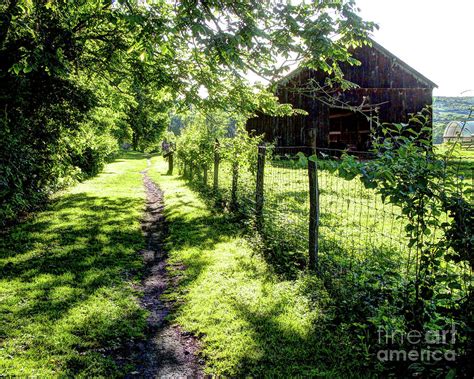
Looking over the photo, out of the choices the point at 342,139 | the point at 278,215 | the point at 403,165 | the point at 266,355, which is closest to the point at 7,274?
the point at 266,355

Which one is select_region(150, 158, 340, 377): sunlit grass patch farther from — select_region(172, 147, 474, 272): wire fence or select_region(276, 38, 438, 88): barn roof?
select_region(276, 38, 438, 88): barn roof

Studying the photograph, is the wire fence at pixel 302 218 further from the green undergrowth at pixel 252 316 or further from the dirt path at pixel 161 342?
the dirt path at pixel 161 342

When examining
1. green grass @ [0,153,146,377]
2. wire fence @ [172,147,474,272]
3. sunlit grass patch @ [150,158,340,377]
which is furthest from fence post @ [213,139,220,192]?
sunlit grass patch @ [150,158,340,377]

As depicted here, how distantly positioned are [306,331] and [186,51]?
9.12 meters

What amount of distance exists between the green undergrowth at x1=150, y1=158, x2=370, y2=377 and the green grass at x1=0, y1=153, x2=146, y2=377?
101 cm

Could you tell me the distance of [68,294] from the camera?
229 inches

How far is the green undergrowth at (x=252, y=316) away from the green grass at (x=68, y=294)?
1.01 meters

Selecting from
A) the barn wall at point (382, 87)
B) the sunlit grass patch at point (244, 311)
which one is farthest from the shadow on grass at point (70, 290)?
the barn wall at point (382, 87)

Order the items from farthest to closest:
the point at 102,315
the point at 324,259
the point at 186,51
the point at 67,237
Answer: the point at 186,51 < the point at 67,237 < the point at 324,259 < the point at 102,315

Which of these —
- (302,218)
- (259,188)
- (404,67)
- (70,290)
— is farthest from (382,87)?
(70,290)

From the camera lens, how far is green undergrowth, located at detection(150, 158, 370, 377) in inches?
158

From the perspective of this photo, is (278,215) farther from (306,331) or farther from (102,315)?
(102,315)

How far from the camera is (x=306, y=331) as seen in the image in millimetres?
4578

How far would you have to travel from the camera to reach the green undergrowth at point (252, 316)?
4.01m
